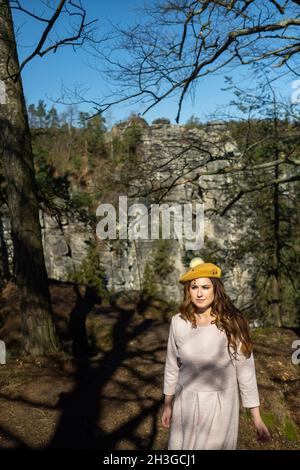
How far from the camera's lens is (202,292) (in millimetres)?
2631

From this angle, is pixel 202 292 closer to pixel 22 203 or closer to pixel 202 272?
pixel 202 272

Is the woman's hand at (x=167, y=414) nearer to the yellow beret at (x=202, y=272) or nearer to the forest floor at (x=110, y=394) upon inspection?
the yellow beret at (x=202, y=272)

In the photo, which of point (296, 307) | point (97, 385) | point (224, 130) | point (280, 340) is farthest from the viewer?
point (296, 307)

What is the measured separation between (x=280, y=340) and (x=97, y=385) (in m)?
3.39

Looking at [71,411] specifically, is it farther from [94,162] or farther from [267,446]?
[94,162]

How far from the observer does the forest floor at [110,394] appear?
4.12 m

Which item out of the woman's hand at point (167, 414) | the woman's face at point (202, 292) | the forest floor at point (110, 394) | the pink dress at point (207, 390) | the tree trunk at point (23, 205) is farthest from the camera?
the tree trunk at point (23, 205)

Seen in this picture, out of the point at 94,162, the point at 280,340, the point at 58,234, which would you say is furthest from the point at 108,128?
the point at 280,340

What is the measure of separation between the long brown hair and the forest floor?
2082mm

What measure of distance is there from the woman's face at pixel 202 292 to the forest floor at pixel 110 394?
7.12 feet

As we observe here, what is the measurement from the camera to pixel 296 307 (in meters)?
17.7

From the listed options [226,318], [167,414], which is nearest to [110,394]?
[167,414]

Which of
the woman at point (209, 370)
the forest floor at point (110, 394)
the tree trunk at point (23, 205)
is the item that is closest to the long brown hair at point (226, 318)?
the woman at point (209, 370)

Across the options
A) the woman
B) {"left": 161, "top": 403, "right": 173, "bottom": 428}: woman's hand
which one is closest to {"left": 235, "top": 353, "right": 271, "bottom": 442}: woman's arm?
the woman
